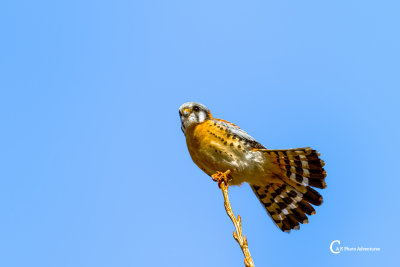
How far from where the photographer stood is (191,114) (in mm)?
5129

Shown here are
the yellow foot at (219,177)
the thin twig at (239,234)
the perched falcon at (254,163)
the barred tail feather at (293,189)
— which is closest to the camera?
the thin twig at (239,234)

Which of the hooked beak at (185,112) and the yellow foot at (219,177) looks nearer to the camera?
the yellow foot at (219,177)

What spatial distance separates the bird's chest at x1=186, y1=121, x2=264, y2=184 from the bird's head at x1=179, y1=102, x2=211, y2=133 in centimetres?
6

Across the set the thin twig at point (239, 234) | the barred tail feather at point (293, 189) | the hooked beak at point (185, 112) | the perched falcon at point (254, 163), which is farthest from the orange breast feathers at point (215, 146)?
the thin twig at point (239, 234)

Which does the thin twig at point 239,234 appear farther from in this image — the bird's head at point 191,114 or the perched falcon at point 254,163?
the bird's head at point 191,114

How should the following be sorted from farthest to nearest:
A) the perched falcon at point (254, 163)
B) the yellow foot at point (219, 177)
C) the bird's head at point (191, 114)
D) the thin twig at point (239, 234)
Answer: the bird's head at point (191, 114) → the perched falcon at point (254, 163) → the yellow foot at point (219, 177) → the thin twig at point (239, 234)

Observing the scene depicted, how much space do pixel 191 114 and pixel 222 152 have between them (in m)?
0.52

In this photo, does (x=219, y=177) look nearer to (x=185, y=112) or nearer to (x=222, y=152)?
(x=222, y=152)

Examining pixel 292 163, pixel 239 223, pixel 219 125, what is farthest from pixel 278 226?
pixel 239 223

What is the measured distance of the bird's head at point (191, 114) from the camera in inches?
201

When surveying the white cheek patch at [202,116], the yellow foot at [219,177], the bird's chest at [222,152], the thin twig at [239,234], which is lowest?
the thin twig at [239,234]

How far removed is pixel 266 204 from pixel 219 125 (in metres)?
1.04

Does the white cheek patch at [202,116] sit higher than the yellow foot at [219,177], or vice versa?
the white cheek patch at [202,116]

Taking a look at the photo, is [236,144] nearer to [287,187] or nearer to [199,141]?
[199,141]
